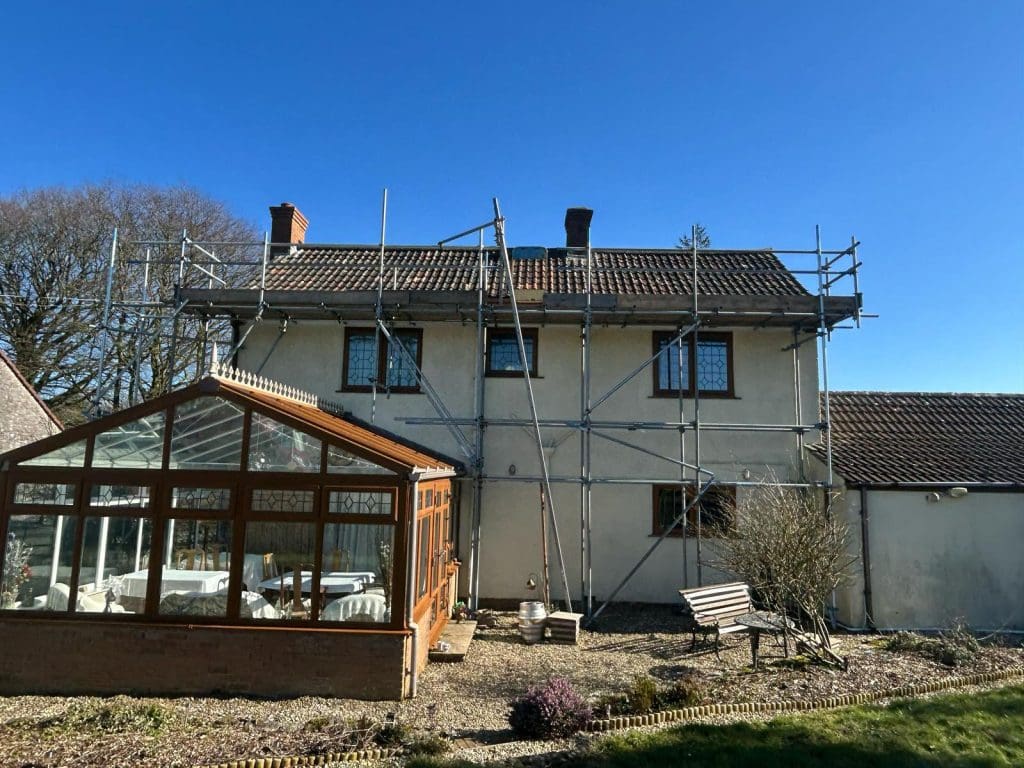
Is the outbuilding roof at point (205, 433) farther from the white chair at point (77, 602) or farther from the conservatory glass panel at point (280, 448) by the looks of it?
the white chair at point (77, 602)

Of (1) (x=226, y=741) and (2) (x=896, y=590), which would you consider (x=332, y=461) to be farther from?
(2) (x=896, y=590)

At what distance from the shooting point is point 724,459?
517 inches

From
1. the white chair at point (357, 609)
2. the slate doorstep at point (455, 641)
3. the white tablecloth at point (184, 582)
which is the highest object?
the white tablecloth at point (184, 582)

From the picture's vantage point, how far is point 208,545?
26.6ft

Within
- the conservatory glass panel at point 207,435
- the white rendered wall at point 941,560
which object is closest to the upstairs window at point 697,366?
the white rendered wall at point 941,560

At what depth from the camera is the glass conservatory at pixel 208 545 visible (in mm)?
7758

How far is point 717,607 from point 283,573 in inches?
256

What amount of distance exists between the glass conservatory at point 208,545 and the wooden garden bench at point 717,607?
432cm

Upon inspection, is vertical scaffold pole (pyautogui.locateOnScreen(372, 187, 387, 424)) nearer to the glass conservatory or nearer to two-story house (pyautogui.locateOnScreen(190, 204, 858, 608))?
two-story house (pyautogui.locateOnScreen(190, 204, 858, 608))

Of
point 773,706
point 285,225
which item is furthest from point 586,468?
point 285,225

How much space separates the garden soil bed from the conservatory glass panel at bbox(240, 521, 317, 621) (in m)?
1.01

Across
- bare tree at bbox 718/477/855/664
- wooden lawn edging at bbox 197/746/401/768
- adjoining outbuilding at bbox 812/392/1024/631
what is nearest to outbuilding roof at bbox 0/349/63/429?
wooden lawn edging at bbox 197/746/401/768

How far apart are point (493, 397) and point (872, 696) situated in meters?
8.08

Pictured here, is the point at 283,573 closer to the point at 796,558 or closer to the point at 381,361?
the point at 381,361
